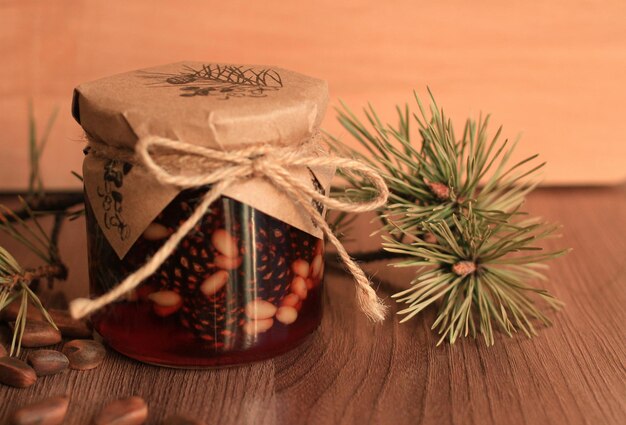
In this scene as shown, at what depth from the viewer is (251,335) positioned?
1.57ft

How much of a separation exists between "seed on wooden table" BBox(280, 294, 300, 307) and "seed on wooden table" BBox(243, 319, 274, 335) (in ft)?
0.04

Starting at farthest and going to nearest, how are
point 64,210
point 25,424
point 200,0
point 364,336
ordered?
point 200,0 < point 64,210 < point 364,336 < point 25,424

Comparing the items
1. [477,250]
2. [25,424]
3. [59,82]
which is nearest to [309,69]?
[59,82]

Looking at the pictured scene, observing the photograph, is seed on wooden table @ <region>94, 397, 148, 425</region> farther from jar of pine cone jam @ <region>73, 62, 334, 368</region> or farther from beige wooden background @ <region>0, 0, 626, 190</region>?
beige wooden background @ <region>0, 0, 626, 190</region>

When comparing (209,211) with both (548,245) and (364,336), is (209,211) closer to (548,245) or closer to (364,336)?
(364,336)

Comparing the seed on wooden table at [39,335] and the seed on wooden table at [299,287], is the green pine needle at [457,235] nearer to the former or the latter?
the seed on wooden table at [299,287]

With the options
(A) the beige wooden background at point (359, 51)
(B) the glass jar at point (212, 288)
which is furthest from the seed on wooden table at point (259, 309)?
(A) the beige wooden background at point (359, 51)

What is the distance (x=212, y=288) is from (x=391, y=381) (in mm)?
132

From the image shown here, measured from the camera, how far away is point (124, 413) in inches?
17.0

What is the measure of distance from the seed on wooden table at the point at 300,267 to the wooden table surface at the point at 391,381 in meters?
0.07

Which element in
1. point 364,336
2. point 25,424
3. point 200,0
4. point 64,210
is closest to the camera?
point 25,424

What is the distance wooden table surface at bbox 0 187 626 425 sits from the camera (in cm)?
46

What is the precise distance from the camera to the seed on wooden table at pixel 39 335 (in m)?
0.52

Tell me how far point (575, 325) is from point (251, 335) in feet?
0.86
